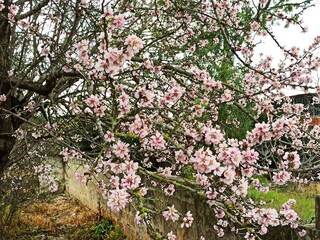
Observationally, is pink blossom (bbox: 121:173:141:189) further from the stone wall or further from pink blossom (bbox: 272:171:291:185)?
pink blossom (bbox: 272:171:291:185)

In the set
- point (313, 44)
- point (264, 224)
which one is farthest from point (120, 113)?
point (313, 44)

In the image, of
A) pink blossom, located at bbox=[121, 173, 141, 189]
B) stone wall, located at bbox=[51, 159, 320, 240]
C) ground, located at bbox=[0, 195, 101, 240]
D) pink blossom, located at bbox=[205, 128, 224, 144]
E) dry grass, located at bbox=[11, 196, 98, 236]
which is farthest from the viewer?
dry grass, located at bbox=[11, 196, 98, 236]

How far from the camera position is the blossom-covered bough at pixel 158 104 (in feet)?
7.24

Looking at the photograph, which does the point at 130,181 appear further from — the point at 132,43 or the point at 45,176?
the point at 45,176

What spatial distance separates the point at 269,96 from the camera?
11.7 ft

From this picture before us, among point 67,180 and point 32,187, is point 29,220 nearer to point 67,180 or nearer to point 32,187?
point 32,187

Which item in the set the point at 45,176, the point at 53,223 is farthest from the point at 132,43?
the point at 53,223

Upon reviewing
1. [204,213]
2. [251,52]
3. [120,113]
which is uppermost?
[251,52]

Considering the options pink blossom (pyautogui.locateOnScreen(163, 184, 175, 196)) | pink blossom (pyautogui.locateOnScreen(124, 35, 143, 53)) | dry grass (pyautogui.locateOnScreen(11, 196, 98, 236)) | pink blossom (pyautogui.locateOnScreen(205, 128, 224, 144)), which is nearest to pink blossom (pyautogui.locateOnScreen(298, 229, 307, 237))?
pink blossom (pyautogui.locateOnScreen(163, 184, 175, 196))

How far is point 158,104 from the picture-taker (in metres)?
3.08

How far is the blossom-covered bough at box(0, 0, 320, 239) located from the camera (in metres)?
2.21

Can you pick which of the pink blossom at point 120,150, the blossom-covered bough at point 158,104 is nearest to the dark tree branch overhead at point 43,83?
the blossom-covered bough at point 158,104

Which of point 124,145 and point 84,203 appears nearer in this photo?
point 124,145

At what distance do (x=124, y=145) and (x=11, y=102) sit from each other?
101 inches
